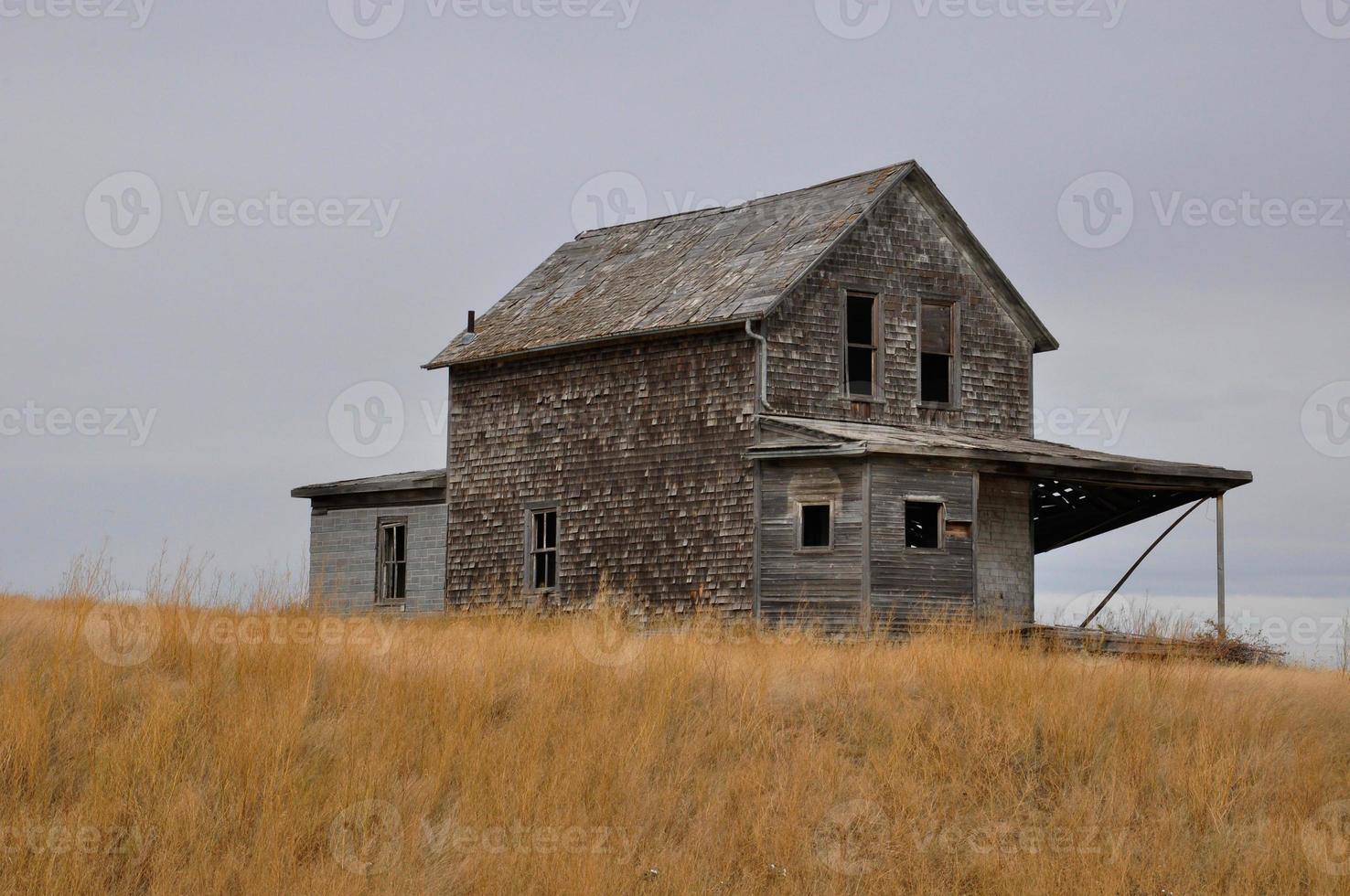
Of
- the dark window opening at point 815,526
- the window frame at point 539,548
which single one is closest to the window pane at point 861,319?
the dark window opening at point 815,526

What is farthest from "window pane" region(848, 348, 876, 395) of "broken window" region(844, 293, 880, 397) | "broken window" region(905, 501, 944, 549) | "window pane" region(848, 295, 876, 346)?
"broken window" region(905, 501, 944, 549)

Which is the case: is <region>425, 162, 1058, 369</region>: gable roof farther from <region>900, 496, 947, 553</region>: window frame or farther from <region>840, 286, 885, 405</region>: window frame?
<region>900, 496, 947, 553</region>: window frame

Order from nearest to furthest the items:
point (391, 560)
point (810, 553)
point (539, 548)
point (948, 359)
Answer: point (810, 553) → point (948, 359) → point (539, 548) → point (391, 560)

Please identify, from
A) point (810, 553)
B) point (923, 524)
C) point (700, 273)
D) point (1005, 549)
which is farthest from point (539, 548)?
point (1005, 549)

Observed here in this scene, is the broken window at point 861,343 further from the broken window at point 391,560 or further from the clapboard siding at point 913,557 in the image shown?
the broken window at point 391,560

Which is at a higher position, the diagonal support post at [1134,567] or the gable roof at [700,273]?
the gable roof at [700,273]

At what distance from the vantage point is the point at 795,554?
72.1 ft

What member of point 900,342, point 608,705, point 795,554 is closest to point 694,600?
point 795,554

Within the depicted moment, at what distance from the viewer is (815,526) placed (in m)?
22.2

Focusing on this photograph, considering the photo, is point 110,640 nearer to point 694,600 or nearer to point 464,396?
point 694,600

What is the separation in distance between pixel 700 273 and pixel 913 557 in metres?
6.45

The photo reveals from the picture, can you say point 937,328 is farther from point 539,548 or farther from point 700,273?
point 539,548

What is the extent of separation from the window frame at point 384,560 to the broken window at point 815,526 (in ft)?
28.8

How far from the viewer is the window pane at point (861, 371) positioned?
24.3 meters
